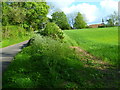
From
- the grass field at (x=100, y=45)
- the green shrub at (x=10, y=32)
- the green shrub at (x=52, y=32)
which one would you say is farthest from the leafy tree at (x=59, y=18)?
the green shrub at (x=10, y=32)

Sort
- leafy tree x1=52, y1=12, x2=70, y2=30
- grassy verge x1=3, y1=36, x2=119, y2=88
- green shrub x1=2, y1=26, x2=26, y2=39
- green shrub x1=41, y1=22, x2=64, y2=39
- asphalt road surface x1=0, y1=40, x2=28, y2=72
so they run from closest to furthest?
grassy verge x1=3, y1=36, x2=119, y2=88 < asphalt road surface x1=0, y1=40, x2=28, y2=72 < green shrub x1=41, y1=22, x2=64, y2=39 < leafy tree x1=52, y1=12, x2=70, y2=30 < green shrub x1=2, y1=26, x2=26, y2=39

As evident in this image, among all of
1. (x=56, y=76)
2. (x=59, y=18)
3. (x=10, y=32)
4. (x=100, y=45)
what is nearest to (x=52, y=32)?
(x=59, y=18)

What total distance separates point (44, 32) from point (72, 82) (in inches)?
348

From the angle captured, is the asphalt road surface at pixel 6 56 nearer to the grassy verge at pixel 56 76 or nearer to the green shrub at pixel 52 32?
the grassy verge at pixel 56 76

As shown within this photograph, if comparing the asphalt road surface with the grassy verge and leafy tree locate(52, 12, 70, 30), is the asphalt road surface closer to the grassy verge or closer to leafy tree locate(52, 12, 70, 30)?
the grassy verge

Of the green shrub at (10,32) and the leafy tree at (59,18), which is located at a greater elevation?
the leafy tree at (59,18)

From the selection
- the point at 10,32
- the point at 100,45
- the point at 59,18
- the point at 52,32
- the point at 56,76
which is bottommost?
the point at 56,76

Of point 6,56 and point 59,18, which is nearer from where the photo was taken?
point 6,56

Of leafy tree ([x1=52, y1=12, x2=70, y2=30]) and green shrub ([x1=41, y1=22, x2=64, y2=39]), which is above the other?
leafy tree ([x1=52, y1=12, x2=70, y2=30])

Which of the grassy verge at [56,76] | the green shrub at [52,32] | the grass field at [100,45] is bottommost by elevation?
the grassy verge at [56,76]

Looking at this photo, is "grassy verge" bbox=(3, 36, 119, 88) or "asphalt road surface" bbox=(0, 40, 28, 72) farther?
"asphalt road surface" bbox=(0, 40, 28, 72)

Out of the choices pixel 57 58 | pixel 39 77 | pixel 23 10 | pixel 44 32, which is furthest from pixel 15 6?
pixel 39 77

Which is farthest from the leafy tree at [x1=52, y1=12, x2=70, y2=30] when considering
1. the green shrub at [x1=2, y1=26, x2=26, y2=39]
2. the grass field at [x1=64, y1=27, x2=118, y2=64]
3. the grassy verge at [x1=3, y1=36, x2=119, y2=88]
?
the grassy verge at [x1=3, y1=36, x2=119, y2=88]

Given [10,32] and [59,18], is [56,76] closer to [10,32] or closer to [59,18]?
[59,18]
